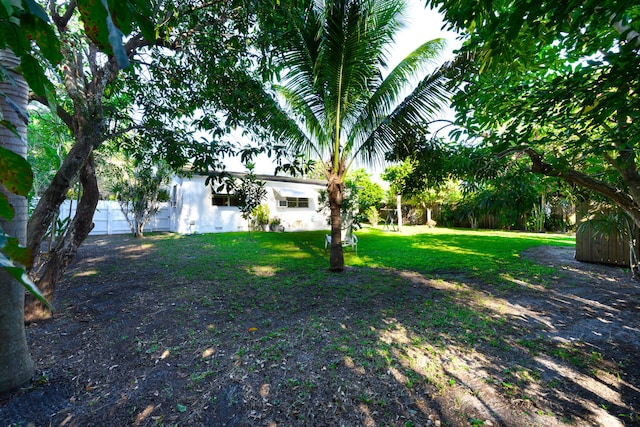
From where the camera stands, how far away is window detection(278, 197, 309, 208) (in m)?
18.8

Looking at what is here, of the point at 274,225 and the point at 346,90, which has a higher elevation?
the point at 346,90

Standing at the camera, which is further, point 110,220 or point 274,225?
point 274,225

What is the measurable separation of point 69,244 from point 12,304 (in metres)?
1.79

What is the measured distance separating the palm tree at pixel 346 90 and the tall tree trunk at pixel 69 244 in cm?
287

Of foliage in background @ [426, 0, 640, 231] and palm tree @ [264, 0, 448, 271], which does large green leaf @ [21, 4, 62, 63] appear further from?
palm tree @ [264, 0, 448, 271]

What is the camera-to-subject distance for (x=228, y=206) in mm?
17047

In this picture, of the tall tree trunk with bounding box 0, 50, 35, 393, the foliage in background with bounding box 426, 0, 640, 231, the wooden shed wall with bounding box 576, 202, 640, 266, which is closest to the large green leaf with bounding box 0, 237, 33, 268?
the foliage in background with bounding box 426, 0, 640, 231

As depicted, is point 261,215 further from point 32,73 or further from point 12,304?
point 32,73

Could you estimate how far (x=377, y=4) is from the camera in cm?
508

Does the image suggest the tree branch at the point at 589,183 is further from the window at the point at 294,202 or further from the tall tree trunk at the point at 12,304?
the window at the point at 294,202

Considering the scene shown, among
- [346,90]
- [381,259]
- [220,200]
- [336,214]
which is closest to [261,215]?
[220,200]

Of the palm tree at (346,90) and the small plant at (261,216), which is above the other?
the palm tree at (346,90)

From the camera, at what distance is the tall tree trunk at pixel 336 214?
6578 millimetres

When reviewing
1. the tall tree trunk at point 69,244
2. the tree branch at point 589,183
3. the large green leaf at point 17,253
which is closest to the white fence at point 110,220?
the tall tree trunk at point 69,244
